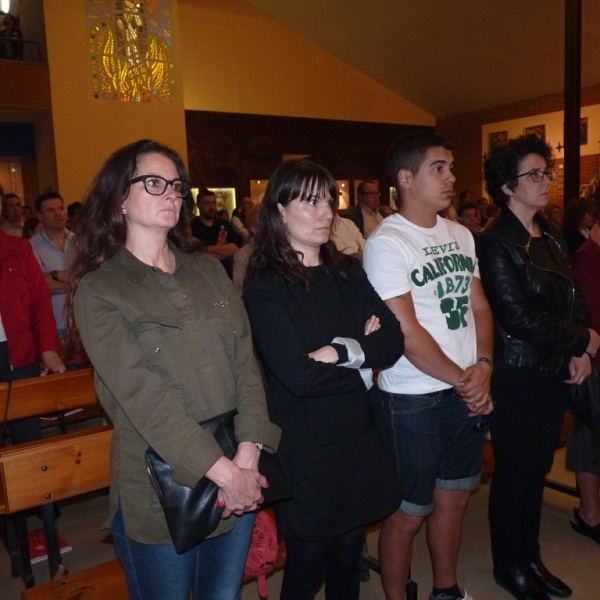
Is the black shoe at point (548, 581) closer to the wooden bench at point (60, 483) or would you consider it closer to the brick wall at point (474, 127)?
the wooden bench at point (60, 483)

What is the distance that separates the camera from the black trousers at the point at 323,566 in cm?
171

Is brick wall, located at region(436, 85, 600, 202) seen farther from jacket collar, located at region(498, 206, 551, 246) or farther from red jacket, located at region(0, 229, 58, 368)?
red jacket, located at region(0, 229, 58, 368)

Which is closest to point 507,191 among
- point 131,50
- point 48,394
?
point 48,394

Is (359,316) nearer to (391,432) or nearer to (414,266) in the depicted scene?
(414,266)

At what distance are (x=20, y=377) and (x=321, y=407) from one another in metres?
1.91

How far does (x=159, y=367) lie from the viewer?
145 centimetres

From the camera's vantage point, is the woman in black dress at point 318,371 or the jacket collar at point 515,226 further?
the jacket collar at point 515,226

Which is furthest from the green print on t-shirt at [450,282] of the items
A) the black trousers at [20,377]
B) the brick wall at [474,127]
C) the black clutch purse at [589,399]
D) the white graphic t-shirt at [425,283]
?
the brick wall at [474,127]

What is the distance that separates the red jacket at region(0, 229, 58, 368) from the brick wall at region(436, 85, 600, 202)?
35.9 feet

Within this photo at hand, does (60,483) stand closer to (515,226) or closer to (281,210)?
(281,210)

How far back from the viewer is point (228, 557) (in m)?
1.54

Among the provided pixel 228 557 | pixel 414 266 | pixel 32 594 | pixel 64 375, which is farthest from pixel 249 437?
pixel 64 375

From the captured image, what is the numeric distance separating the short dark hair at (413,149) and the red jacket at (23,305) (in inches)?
75.0

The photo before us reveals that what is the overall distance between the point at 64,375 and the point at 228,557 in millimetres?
1467
